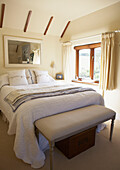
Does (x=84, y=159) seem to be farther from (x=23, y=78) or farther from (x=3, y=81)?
(x=3, y=81)

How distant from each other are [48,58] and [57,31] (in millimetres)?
904

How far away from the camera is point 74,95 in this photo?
81.3 inches

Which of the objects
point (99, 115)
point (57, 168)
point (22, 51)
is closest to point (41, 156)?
point (57, 168)

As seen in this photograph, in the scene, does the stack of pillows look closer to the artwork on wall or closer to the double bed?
the artwork on wall

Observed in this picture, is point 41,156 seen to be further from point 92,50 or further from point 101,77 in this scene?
point 92,50

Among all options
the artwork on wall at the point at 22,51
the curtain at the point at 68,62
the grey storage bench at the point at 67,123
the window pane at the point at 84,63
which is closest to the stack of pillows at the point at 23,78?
the artwork on wall at the point at 22,51

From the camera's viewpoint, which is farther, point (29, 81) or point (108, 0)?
point (29, 81)

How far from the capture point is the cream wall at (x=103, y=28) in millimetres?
2775

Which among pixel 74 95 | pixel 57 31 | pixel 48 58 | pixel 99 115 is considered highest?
pixel 57 31

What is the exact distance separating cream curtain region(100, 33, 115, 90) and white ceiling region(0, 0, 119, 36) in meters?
0.76

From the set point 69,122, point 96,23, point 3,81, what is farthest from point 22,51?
point 69,122

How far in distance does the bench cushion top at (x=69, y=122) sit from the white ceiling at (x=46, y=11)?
7.54 ft

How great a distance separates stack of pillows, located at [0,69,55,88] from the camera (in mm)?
3000

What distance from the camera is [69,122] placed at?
1510 mm
